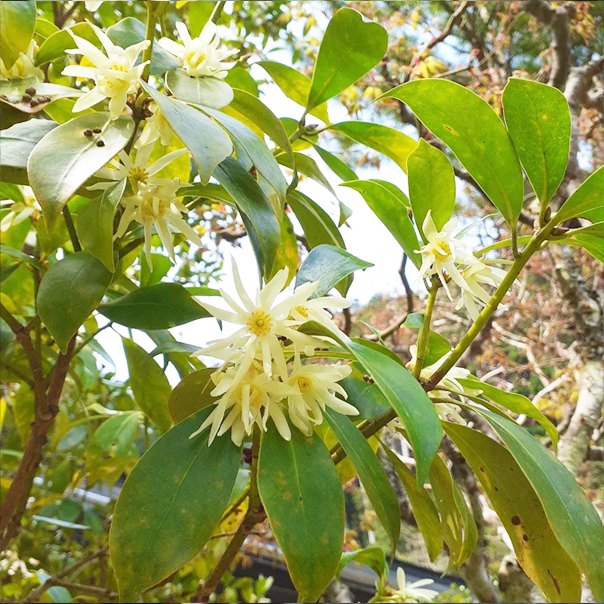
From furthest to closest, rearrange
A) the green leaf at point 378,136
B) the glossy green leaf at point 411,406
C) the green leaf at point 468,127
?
the green leaf at point 378,136 → the green leaf at point 468,127 → the glossy green leaf at point 411,406

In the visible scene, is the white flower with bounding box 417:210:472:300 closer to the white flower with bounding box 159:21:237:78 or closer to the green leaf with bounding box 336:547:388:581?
the white flower with bounding box 159:21:237:78

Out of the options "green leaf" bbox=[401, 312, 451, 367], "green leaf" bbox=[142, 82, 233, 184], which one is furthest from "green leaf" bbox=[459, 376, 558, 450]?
"green leaf" bbox=[142, 82, 233, 184]

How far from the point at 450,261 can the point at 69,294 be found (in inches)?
9.9

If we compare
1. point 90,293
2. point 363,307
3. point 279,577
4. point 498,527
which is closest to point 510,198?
point 90,293

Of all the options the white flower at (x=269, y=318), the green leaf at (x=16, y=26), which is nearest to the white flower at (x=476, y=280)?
the white flower at (x=269, y=318)

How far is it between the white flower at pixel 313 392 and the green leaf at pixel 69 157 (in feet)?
0.49

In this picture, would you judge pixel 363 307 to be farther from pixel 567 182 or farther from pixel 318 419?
pixel 318 419

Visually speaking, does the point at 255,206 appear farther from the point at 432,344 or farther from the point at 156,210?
the point at 432,344

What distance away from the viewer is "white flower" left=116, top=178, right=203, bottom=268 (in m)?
0.38

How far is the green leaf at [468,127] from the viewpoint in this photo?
0.37 metres

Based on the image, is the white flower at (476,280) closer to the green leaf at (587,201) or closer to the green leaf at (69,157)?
the green leaf at (587,201)

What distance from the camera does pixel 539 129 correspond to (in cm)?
36

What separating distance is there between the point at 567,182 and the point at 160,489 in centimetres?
118

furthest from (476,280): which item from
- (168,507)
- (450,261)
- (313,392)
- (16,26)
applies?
(16,26)
